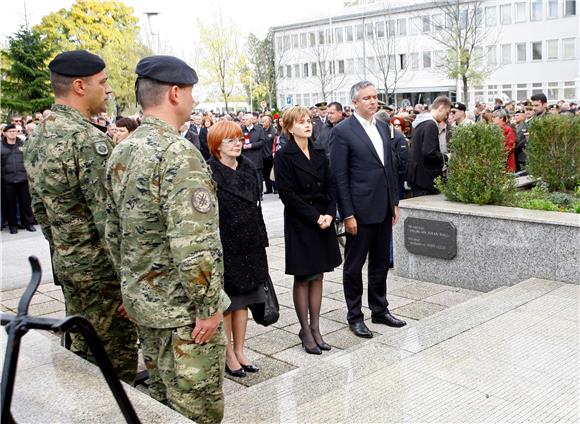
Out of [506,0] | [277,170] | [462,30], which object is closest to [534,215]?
[277,170]

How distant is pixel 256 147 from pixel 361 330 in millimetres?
10856

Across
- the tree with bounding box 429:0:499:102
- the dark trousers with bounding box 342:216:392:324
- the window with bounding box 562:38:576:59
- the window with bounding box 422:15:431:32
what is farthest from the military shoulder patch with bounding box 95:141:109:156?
the window with bounding box 422:15:431:32

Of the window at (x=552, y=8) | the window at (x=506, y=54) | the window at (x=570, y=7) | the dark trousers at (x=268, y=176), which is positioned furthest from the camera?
the window at (x=506, y=54)

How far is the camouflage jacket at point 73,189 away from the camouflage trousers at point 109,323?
2.2 inches

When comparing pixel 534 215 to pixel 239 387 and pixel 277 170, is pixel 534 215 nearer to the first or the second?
pixel 277 170

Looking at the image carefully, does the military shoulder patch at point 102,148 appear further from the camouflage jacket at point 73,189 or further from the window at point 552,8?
the window at point 552,8

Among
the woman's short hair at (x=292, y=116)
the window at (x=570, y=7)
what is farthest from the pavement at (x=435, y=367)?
the window at (x=570, y=7)

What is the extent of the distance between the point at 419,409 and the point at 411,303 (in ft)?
10.5

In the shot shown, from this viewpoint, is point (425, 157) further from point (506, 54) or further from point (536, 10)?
point (506, 54)

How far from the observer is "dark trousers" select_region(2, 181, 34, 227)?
1306cm

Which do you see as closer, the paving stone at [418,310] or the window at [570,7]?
the paving stone at [418,310]

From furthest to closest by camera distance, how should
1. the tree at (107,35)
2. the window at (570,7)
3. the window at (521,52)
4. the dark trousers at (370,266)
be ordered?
the window at (521,52) → the window at (570,7) → the tree at (107,35) → the dark trousers at (370,266)

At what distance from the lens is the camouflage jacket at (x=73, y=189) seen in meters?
4.00

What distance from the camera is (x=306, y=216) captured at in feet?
17.5
